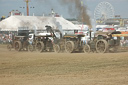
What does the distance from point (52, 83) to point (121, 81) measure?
2446mm

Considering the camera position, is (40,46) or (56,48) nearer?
(56,48)

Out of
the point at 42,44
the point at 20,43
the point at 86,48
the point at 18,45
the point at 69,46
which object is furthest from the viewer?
the point at 18,45

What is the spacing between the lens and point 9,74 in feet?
41.8

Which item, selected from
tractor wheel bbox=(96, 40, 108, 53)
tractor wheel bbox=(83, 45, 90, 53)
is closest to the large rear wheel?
tractor wheel bbox=(83, 45, 90, 53)

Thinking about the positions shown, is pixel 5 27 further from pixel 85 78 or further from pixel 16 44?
pixel 85 78

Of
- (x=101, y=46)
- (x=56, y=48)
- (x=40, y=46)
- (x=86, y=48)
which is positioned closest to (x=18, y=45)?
(x=40, y=46)

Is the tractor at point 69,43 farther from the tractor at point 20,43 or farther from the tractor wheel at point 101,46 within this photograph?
the tractor at point 20,43

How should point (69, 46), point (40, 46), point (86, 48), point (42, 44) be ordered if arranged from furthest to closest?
1. point (40, 46)
2. point (42, 44)
3. point (69, 46)
4. point (86, 48)

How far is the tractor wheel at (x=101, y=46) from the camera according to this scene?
22.6 meters

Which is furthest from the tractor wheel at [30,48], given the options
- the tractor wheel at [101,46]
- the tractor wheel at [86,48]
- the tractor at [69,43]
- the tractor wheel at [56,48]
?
the tractor wheel at [101,46]

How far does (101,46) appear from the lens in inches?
904

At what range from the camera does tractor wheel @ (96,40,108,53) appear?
22.6 m

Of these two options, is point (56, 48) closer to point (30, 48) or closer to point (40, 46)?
point (40, 46)

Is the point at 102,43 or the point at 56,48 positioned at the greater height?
the point at 102,43
